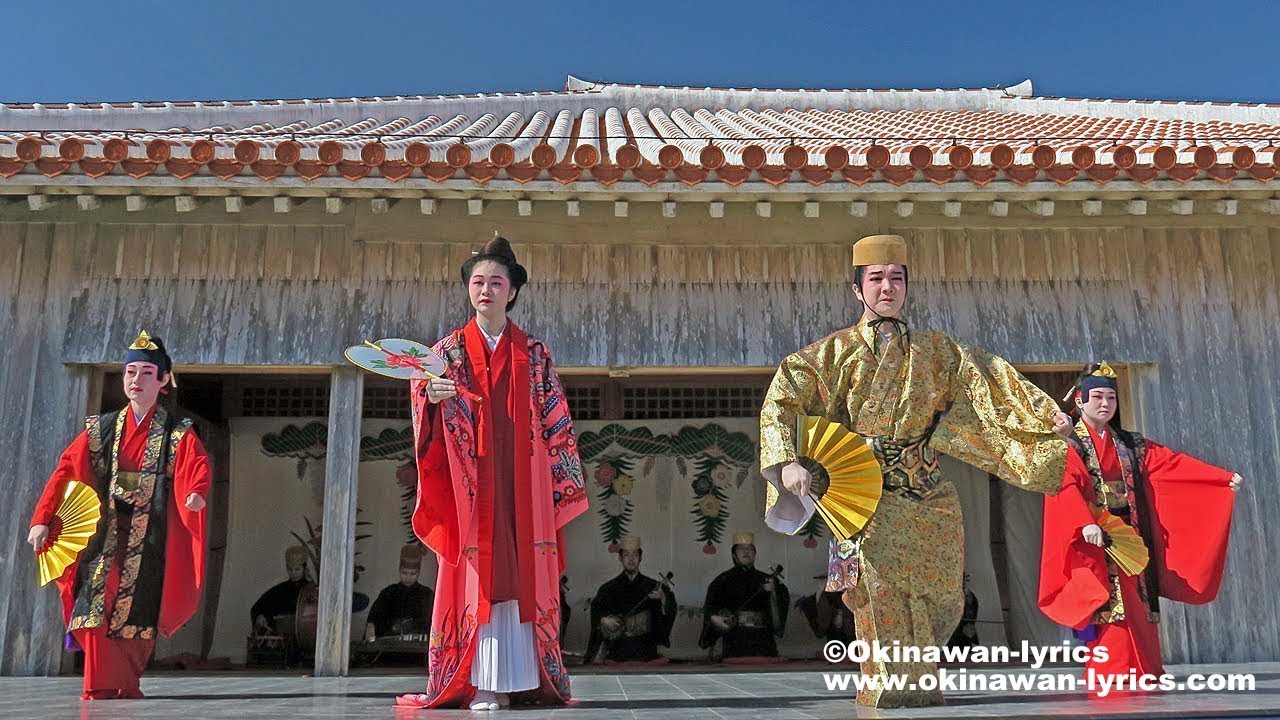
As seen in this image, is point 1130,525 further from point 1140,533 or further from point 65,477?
point 65,477

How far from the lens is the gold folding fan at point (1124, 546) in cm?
477

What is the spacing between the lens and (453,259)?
6203 millimetres

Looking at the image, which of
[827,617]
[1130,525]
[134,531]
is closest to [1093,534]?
[1130,525]

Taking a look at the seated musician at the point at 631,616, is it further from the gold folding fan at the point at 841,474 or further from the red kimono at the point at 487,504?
the gold folding fan at the point at 841,474

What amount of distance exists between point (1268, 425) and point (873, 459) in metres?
3.59

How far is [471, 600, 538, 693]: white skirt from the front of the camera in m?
3.88

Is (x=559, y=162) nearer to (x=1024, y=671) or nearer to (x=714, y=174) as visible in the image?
(x=714, y=174)

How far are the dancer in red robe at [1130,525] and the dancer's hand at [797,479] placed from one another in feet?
5.35

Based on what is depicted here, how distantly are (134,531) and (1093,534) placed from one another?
4.17 meters

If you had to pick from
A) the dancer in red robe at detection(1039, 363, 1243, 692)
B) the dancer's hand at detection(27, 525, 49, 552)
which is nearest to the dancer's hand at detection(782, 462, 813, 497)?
the dancer in red robe at detection(1039, 363, 1243, 692)

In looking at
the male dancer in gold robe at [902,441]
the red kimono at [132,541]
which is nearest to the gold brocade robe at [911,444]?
the male dancer in gold robe at [902,441]

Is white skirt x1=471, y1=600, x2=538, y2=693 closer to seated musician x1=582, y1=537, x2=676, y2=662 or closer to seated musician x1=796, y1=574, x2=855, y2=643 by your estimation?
seated musician x1=582, y1=537, x2=676, y2=662

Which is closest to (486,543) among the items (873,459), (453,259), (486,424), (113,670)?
(486,424)

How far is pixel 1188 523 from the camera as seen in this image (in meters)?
5.09
